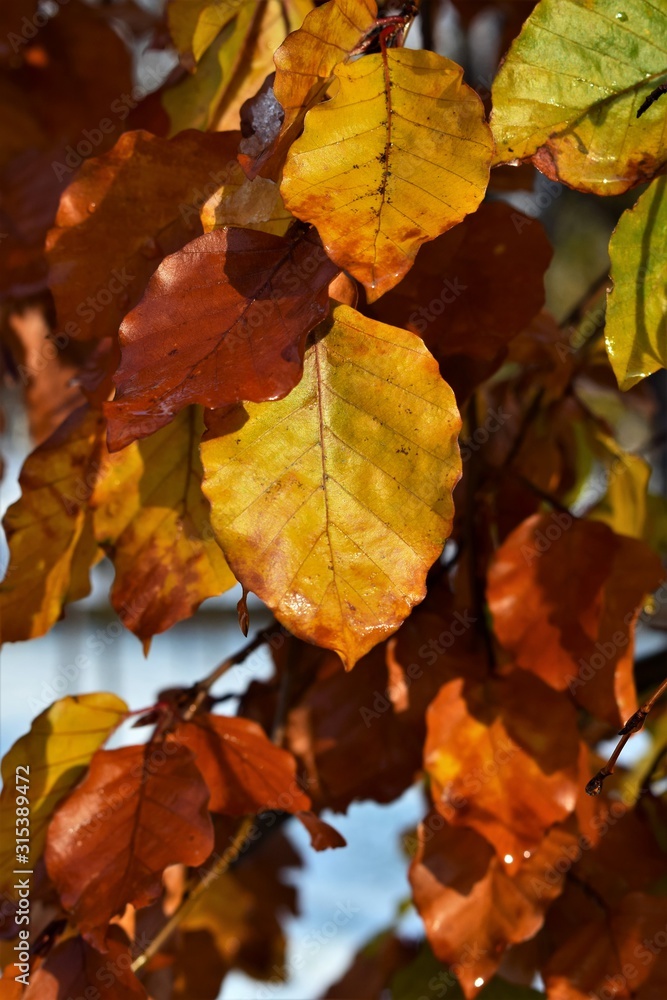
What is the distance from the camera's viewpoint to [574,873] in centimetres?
73

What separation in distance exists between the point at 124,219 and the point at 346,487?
0.23 metres

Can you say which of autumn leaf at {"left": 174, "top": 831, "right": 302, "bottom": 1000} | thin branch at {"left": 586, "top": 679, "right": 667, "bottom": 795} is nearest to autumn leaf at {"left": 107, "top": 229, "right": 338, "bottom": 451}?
thin branch at {"left": 586, "top": 679, "right": 667, "bottom": 795}

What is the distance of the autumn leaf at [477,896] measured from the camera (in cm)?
64

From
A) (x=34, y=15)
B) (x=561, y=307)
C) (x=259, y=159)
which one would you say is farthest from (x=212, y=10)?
(x=561, y=307)

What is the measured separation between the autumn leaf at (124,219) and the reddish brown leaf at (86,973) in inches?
14.3

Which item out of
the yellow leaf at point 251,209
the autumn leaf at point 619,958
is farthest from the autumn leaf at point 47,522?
the autumn leaf at point 619,958

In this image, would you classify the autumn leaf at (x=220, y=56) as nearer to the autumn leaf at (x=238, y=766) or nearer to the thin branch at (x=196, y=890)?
the autumn leaf at (x=238, y=766)

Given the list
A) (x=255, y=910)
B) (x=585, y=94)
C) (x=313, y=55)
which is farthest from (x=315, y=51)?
(x=255, y=910)

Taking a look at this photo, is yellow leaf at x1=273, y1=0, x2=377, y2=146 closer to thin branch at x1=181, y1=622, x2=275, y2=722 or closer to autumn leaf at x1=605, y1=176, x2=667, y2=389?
autumn leaf at x1=605, y1=176, x2=667, y2=389

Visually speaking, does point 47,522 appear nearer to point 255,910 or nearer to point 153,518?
point 153,518

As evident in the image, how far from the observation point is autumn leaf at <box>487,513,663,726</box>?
2.13 ft

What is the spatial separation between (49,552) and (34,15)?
69 cm

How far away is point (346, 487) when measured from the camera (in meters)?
0.47

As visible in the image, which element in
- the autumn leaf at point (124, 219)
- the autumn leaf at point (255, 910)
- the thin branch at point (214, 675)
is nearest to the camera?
the autumn leaf at point (124, 219)
